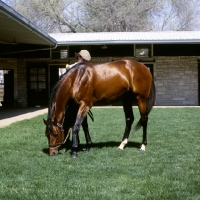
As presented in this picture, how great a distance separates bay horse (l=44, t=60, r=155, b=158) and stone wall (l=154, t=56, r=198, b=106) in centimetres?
1159

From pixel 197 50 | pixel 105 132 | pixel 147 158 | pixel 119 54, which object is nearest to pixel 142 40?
pixel 119 54

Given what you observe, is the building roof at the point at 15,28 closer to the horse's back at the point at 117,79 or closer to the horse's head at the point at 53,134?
the horse's back at the point at 117,79

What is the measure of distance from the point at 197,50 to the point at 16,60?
8.38 m

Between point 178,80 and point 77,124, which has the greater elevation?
point 178,80

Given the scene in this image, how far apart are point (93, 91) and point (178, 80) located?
41.1 ft

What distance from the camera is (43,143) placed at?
6.81 m

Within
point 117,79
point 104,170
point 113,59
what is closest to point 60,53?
point 113,59

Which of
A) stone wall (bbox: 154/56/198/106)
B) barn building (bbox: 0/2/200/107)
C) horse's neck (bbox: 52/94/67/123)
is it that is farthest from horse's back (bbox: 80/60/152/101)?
stone wall (bbox: 154/56/198/106)

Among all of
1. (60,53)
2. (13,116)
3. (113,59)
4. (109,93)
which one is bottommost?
(13,116)

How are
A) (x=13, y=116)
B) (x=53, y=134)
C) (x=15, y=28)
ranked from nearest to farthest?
(x=53, y=134) → (x=15, y=28) → (x=13, y=116)

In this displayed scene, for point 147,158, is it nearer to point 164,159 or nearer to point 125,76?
point 164,159

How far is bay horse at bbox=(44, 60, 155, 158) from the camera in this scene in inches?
223

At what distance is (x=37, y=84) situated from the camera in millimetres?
18797

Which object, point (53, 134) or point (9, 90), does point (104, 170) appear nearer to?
point (53, 134)
